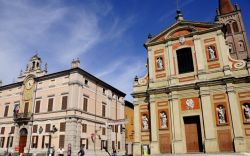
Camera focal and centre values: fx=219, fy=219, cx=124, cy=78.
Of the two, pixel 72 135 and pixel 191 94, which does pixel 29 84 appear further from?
pixel 191 94

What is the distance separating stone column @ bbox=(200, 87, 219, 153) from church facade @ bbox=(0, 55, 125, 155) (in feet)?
43.8

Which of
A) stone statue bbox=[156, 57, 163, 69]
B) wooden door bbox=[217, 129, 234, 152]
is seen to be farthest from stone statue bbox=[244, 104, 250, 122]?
stone statue bbox=[156, 57, 163, 69]

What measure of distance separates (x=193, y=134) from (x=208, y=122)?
69.0 inches

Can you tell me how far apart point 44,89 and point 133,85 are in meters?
14.4

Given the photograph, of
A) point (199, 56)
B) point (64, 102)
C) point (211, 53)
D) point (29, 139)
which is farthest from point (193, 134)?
point (29, 139)

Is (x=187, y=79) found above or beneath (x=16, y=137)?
above

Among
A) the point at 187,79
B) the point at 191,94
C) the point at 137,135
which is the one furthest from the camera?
the point at 137,135

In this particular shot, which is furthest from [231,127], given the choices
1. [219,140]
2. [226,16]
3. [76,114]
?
[226,16]

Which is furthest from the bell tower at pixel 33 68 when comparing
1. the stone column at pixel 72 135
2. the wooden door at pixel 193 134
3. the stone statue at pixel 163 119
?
the wooden door at pixel 193 134

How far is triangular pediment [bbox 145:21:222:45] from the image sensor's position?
769 inches

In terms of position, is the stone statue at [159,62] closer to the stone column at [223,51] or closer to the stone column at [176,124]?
the stone column at [176,124]

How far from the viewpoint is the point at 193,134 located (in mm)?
17844

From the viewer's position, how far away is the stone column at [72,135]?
24697mm

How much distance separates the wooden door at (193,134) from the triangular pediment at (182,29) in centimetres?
777
